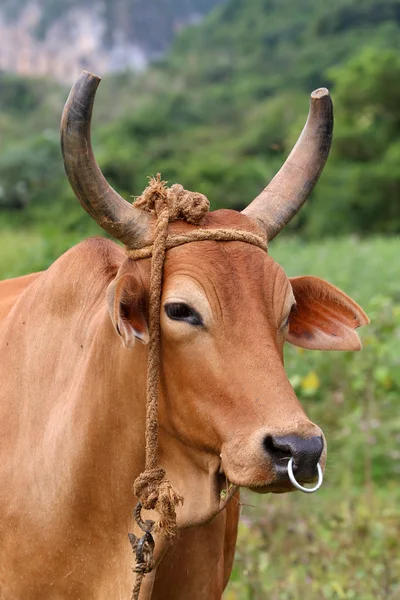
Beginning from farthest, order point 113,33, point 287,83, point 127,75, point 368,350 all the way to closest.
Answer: point 113,33 → point 127,75 → point 287,83 → point 368,350

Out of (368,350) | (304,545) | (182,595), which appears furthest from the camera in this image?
(368,350)

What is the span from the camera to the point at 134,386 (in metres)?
3.21

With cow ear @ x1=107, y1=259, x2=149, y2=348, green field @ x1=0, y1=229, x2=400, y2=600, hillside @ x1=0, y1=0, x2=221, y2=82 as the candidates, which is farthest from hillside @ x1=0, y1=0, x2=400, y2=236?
hillside @ x1=0, y1=0, x2=221, y2=82

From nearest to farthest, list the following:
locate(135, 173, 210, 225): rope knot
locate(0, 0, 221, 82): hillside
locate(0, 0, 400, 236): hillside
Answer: locate(135, 173, 210, 225): rope knot
locate(0, 0, 400, 236): hillside
locate(0, 0, 221, 82): hillside

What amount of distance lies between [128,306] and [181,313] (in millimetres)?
160

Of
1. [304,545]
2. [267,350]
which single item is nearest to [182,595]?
[267,350]

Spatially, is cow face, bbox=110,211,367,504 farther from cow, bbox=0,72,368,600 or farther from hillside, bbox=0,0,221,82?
hillside, bbox=0,0,221,82

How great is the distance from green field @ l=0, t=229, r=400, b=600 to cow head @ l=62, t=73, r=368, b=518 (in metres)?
0.83

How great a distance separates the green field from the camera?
17.2 feet

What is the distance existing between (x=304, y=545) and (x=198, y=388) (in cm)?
302

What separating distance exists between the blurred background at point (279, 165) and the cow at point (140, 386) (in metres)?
0.49

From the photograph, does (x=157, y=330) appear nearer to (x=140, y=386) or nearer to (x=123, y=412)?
(x=140, y=386)

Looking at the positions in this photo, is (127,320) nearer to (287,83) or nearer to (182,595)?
(182,595)

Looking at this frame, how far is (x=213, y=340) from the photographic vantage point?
9.87ft
